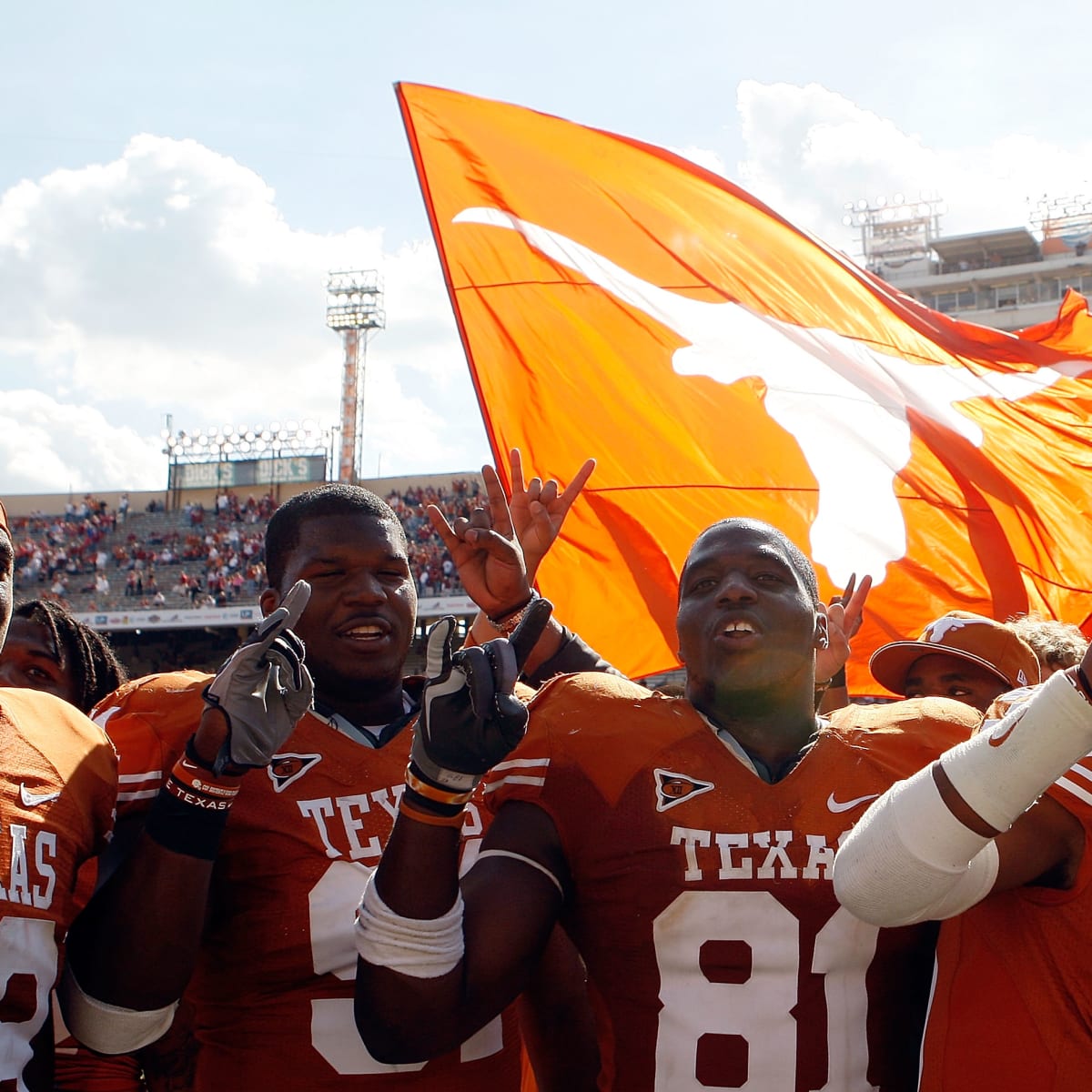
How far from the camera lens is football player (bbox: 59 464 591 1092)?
2.01m

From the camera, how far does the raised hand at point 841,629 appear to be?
11.1 feet

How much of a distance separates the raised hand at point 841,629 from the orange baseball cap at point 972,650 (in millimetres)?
135

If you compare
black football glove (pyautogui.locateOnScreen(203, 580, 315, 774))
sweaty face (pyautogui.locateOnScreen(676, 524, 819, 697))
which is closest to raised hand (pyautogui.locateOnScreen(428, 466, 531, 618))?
sweaty face (pyautogui.locateOnScreen(676, 524, 819, 697))

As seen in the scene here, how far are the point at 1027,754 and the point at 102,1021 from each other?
4.93 feet

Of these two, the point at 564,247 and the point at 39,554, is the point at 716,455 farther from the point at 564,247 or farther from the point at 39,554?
the point at 39,554

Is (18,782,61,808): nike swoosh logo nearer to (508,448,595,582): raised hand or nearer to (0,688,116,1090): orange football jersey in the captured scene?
(0,688,116,1090): orange football jersey

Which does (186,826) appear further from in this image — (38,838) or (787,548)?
(787,548)

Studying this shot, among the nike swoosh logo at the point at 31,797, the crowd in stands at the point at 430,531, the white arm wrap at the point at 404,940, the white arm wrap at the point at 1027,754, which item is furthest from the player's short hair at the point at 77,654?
the crowd in stands at the point at 430,531

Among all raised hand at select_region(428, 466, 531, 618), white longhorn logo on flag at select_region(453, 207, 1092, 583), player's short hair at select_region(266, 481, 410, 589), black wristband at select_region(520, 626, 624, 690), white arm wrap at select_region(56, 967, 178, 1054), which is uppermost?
white longhorn logo on flag at select_region(453, 207, 1092, 583)

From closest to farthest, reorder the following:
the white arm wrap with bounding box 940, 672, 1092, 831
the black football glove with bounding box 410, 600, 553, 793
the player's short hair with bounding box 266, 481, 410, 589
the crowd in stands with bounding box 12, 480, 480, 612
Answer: the white arm wrap with bounding box 940, 672, 1092, 831 → the black football glove with bounding box 410, 600, 553, 793 → the player's short hair with bounding box 266, 481, 410, 589 → the crowd in stands with bounding box 12, 480, 480, 612

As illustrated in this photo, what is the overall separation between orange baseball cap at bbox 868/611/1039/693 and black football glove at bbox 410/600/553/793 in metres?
1.96

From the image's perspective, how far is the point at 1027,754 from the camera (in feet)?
5.54

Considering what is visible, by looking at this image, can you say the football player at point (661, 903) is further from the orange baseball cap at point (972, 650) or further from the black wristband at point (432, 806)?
the orange baseball cap at point (972, 650)

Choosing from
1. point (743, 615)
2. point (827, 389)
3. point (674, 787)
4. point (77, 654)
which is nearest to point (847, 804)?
point (674, 787)
